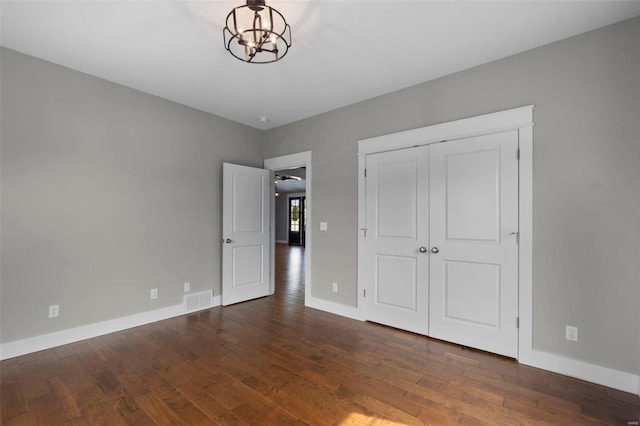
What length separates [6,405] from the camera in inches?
76.4

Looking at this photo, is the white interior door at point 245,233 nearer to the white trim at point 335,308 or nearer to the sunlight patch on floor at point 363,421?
the white trim at point 335,308

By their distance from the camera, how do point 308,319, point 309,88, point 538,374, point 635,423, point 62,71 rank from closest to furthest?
1. point 635,423
2. point 538,374
3. point 62,71
4. point 309,88
5. point 308,319

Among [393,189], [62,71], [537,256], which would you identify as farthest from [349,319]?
[62,71]

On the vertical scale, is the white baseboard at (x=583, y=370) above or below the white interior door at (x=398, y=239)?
below

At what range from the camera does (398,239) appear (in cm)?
335

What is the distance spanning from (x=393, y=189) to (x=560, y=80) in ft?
5.72

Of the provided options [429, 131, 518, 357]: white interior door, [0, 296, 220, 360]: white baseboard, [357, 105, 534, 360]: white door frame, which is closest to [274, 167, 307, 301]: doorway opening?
[0, 296, 220, 360]: white baseboard

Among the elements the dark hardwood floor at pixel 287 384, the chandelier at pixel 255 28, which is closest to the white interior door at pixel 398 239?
the dark hardwood floor at pixel 287 384

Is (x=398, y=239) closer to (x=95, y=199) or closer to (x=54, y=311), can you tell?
(x=95, y=199)

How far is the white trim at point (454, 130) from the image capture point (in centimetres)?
261

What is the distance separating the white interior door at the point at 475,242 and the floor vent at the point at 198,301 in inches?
117

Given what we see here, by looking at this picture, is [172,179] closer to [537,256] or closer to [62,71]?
[62,71]

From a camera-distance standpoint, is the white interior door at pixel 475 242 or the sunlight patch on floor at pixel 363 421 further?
the white interior door at pixel 475 242

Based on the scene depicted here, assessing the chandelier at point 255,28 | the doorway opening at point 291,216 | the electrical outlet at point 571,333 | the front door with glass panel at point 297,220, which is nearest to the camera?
the chandelier at point 255,28
